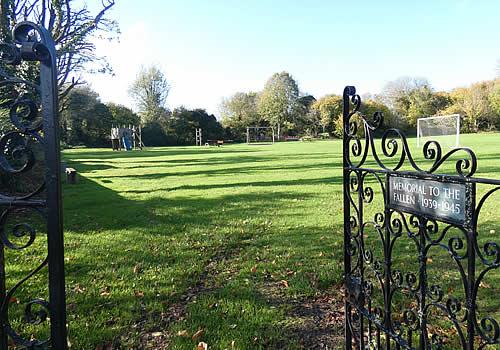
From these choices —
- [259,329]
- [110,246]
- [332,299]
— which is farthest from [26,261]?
[332,299]

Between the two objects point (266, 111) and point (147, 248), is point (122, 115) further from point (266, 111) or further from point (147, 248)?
point (147, 248)

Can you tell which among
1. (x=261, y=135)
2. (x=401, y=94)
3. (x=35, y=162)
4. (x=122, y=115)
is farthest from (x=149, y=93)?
(x=35, y=162)

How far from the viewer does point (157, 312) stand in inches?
132

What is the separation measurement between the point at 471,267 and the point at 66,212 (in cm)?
784

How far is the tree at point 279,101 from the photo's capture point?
61.0 meters

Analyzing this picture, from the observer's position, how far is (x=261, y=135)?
6138 centimetres

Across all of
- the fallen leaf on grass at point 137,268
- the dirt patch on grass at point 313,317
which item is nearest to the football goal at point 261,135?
the fallen leaf on grass at point 137,268

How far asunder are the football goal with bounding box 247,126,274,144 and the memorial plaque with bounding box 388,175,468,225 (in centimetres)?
5737

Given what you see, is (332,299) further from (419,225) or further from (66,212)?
(66,212)

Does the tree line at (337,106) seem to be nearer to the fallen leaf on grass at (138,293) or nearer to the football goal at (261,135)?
the football goal at (261,135)

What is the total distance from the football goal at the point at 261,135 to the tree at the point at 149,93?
48.2 ft

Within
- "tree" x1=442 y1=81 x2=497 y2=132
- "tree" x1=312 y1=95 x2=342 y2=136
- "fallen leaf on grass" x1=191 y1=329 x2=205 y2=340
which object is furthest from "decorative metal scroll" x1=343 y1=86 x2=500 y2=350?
"tree" x1=312 y1=95 x2=342 y2=136

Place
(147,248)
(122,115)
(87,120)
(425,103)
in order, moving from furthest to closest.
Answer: (425,103) < (122,115) < (87,120) < (147,248)

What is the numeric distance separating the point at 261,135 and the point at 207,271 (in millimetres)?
57596
